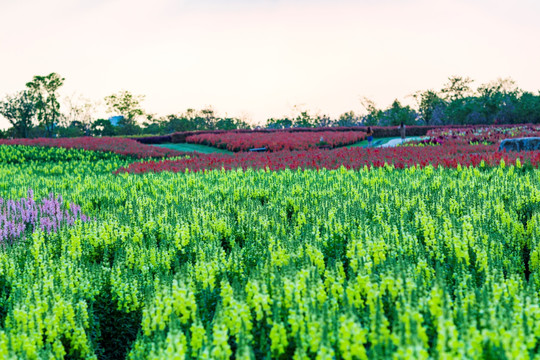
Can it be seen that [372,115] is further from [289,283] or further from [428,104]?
[289,283]

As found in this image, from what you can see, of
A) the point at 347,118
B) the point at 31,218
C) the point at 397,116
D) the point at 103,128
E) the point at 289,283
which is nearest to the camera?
the point at 289,283

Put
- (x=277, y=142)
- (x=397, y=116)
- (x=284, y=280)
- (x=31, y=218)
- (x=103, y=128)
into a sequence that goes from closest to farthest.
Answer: (x=284, y=280) < (x=31, y=218) < (x=277, y=142) < (x=397, y=116) < (x=103, y=128)

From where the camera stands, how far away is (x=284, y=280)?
136 inches

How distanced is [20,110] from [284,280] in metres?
82.7

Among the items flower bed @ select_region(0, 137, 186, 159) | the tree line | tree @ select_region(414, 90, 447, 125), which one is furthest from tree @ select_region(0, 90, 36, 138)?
tree @ select_region(414, 90, 447, 125)

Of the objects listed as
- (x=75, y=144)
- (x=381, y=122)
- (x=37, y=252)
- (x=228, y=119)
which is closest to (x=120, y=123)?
(x=228, y=119)

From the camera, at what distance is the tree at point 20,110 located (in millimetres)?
74312

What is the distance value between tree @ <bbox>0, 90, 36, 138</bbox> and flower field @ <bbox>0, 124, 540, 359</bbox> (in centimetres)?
7509

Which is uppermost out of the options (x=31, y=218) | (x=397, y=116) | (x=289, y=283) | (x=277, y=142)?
(x=397, y=116)

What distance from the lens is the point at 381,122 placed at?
7162 centimetres

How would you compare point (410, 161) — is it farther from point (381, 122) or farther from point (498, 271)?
point (381, 122)

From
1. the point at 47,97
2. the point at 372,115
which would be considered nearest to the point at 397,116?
the point at 372,115

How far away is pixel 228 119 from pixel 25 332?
76088mm

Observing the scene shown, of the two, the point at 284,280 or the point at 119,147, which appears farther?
the point at 119,147
